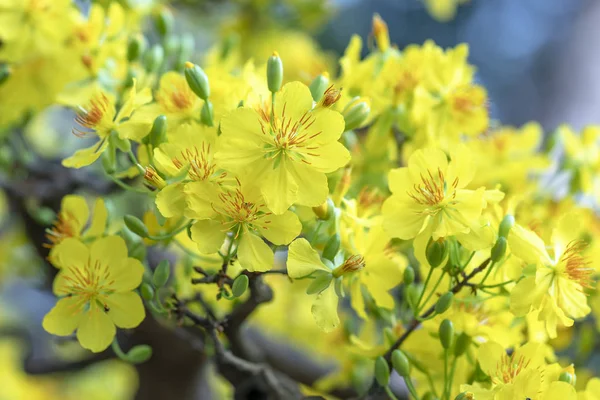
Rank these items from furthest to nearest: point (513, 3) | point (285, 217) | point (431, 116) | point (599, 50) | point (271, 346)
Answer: point (513, 3), point (599, 50), point (271, 346), point (431, 116), point (285, 217)

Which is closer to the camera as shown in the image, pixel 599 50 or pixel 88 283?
pixel 88 283

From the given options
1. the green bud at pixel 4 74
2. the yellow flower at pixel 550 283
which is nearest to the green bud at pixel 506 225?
the yellow flower at pixel 550 283

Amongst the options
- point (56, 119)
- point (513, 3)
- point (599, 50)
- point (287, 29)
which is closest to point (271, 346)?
point (287, 29)

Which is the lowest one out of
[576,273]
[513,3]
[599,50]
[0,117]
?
[0,117]

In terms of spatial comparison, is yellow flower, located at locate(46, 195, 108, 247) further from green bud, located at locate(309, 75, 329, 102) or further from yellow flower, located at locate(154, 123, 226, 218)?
green bud, located at locate(309, 75, 329, 102)

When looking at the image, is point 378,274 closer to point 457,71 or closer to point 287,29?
point 457,71

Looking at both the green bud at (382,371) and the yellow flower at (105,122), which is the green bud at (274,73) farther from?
the green bud at (382,371)

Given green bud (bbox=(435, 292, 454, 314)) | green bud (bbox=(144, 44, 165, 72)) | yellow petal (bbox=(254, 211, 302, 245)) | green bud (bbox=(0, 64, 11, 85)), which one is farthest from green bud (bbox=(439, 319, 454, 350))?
green bud (bbox=(0, 64, 11, 85))
